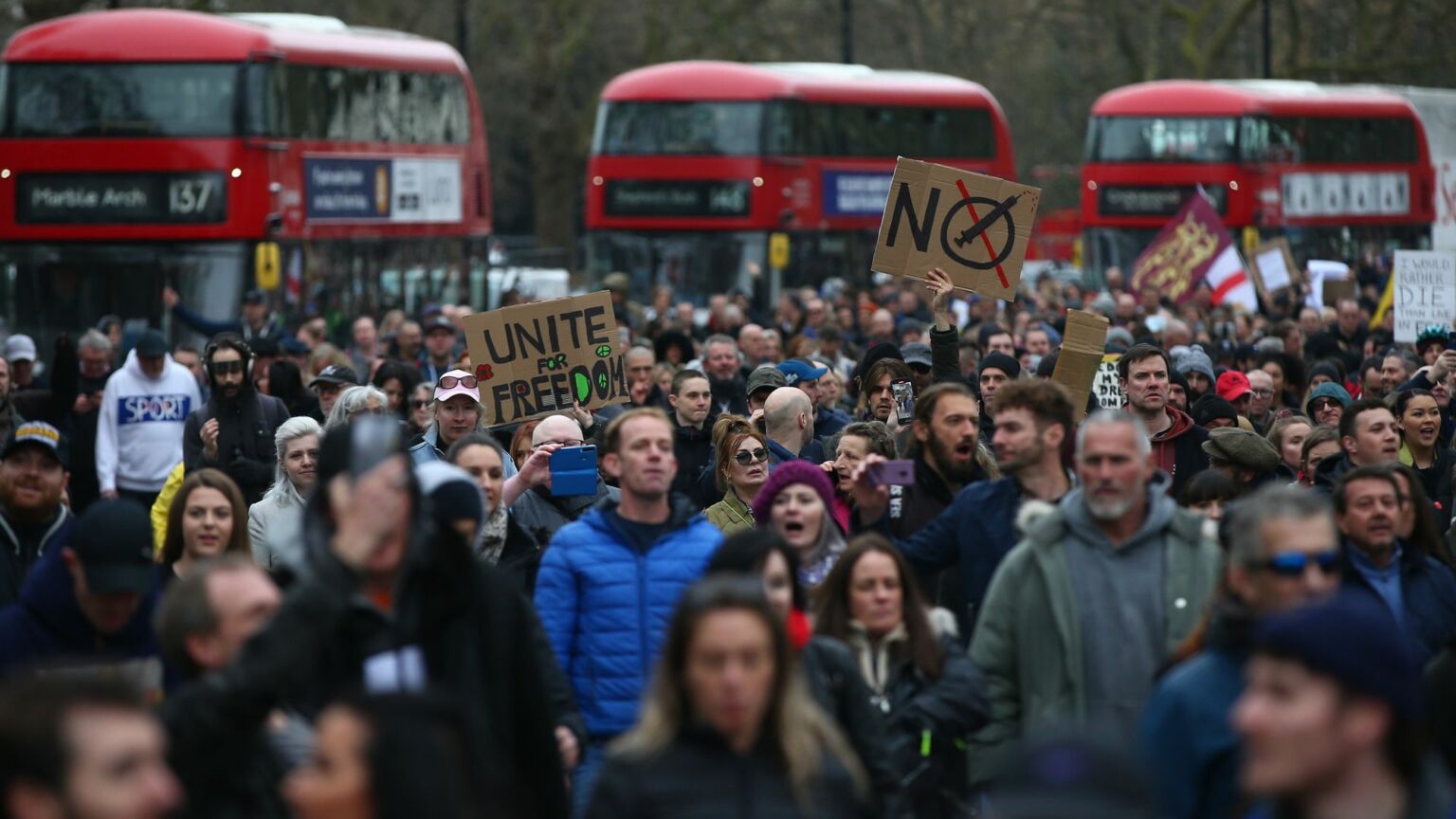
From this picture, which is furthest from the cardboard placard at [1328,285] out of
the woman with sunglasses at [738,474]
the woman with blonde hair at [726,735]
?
the woman with blonde hair at [726,735]


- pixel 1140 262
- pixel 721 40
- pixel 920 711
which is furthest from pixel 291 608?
pixel 721 40

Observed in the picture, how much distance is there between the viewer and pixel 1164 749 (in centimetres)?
455

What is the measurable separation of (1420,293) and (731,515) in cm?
870

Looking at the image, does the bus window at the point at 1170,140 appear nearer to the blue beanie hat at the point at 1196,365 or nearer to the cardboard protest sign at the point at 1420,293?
the cardboard protest sign at the point at 1420,293

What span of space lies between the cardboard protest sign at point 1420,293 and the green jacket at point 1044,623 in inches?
415

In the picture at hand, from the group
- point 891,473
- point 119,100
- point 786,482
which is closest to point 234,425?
point 891,473

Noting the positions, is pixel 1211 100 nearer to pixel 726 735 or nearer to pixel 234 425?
pixel 234 425

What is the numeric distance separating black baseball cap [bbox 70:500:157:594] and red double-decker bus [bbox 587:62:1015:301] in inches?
878

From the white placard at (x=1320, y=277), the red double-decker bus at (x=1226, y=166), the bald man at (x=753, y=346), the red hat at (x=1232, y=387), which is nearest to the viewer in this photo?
the red hat at (x=1232, y=387)

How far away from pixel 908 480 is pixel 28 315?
45.2ft

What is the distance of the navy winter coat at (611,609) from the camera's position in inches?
250

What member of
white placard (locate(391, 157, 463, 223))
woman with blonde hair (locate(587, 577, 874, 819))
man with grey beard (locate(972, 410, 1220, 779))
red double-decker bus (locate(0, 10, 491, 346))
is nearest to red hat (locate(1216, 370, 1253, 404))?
man with grey beard (locate(972, 410, 1220, 779))

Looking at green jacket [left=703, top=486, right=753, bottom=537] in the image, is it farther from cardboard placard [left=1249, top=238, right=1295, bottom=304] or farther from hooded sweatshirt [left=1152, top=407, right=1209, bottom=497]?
cardboard placard [left=1249, top=238, right=1295, bottom=304]

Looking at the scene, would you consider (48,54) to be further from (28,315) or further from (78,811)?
(78,811)
